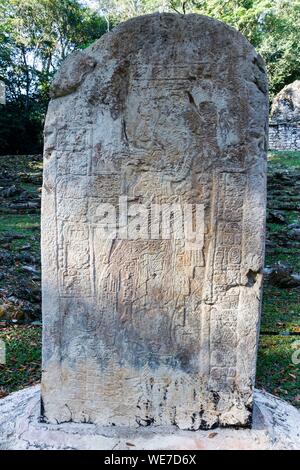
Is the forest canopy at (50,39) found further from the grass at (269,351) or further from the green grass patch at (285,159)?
the grass at (269,351)

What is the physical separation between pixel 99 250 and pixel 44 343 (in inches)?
23.8

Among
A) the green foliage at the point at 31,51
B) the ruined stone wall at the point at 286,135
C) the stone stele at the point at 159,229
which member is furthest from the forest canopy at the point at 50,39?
the stone stele at the point at 159,229

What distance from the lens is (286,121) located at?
707 inches

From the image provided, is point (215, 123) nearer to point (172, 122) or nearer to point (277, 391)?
point (172, 122)

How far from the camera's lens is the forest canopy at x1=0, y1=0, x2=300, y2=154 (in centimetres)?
1797

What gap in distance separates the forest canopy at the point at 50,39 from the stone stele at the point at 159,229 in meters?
15.9

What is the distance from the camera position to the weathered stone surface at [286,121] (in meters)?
17.1

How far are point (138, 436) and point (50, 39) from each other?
20397 mm

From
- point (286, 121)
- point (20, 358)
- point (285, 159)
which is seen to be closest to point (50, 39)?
point (286, 121)

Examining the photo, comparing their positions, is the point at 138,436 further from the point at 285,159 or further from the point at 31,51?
the point at 31,51

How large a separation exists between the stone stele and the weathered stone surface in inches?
615

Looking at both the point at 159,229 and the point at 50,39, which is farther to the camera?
the point at 50,39

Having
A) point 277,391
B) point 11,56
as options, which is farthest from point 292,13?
point 277,391

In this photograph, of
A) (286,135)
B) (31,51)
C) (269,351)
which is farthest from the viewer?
(31,51)
